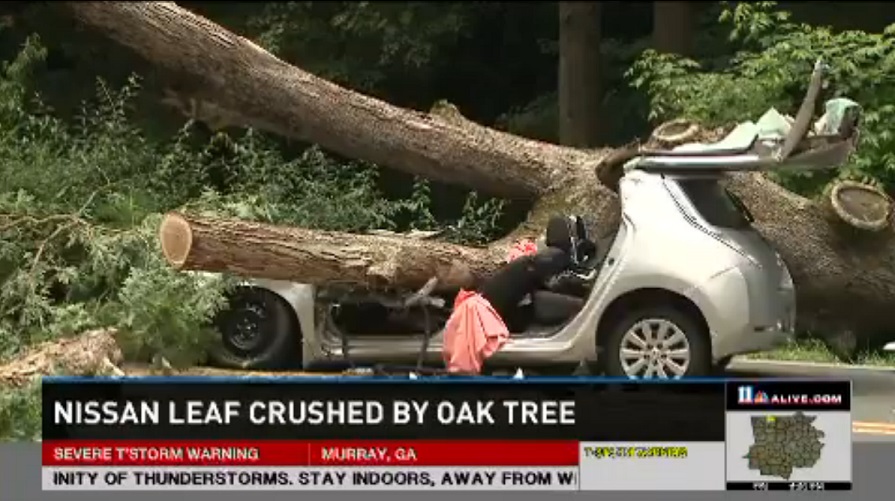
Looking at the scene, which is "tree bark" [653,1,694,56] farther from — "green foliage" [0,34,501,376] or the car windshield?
the car windshield

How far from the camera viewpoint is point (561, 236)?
908 centimetres

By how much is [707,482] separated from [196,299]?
3.90 m

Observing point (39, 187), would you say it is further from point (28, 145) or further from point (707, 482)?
point (707, 482)

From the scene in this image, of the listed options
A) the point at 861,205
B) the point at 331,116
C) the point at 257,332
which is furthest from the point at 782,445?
the point at 331,116

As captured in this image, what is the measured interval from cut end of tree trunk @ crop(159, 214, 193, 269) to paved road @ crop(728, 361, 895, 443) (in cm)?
316

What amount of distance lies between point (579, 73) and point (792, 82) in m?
4.56

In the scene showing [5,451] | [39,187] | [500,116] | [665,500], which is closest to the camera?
[665,500]

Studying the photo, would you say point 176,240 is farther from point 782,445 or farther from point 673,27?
point 673,27

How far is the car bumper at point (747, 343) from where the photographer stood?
27.8 feet

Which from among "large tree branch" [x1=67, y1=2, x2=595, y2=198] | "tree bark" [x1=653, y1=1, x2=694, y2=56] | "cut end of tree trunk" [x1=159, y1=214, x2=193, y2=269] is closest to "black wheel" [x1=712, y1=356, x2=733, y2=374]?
"large tree branch" [x1=67, y1=2, x2=595, y2=198]

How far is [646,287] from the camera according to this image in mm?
8586

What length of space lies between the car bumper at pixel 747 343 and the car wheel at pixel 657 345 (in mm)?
67

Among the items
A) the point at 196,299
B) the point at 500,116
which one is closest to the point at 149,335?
the point at 196,299

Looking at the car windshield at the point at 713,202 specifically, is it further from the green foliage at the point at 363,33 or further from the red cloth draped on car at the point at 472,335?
the green foliage at the point at 363,33
